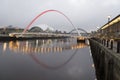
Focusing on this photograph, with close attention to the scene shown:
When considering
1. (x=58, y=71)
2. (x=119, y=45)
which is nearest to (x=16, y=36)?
(x=58, y=71)

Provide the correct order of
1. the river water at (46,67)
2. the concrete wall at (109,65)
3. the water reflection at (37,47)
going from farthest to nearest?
the water reflection at (37,47) → the river water at (46,67) → the concrete wall at (109,65)

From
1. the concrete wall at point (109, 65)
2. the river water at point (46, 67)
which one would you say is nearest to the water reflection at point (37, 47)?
the river water at point (46, 67)

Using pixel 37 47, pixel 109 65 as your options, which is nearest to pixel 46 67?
pixel 109 65

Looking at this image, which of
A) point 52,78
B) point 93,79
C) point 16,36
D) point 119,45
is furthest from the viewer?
point 16,36

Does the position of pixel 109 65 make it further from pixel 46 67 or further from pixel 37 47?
pixel 37 47

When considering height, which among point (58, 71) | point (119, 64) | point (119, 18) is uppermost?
point (119, 18)

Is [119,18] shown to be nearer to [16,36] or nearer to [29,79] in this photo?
[29,79]

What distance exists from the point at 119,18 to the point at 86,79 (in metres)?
9.84

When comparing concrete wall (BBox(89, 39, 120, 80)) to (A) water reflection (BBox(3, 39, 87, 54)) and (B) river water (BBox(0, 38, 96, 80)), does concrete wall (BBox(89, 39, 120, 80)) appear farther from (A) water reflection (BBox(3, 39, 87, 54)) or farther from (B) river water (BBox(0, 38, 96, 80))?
(A) water reflection (BBox(3, 39, 87, 54))

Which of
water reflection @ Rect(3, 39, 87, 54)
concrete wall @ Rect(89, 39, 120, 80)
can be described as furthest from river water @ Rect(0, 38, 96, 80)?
water reflection @ Rect(3, 39, 87, 54)

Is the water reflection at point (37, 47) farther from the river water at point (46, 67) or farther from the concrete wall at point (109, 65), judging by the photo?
the concrete wall at point (109, 65)

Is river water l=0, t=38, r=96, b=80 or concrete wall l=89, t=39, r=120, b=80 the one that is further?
river water l=0, t=38, r=96, b=80

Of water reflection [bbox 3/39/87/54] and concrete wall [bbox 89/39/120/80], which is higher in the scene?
concrete wall [bbox 89/39/120/80]

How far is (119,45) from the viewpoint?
15.9 meters
